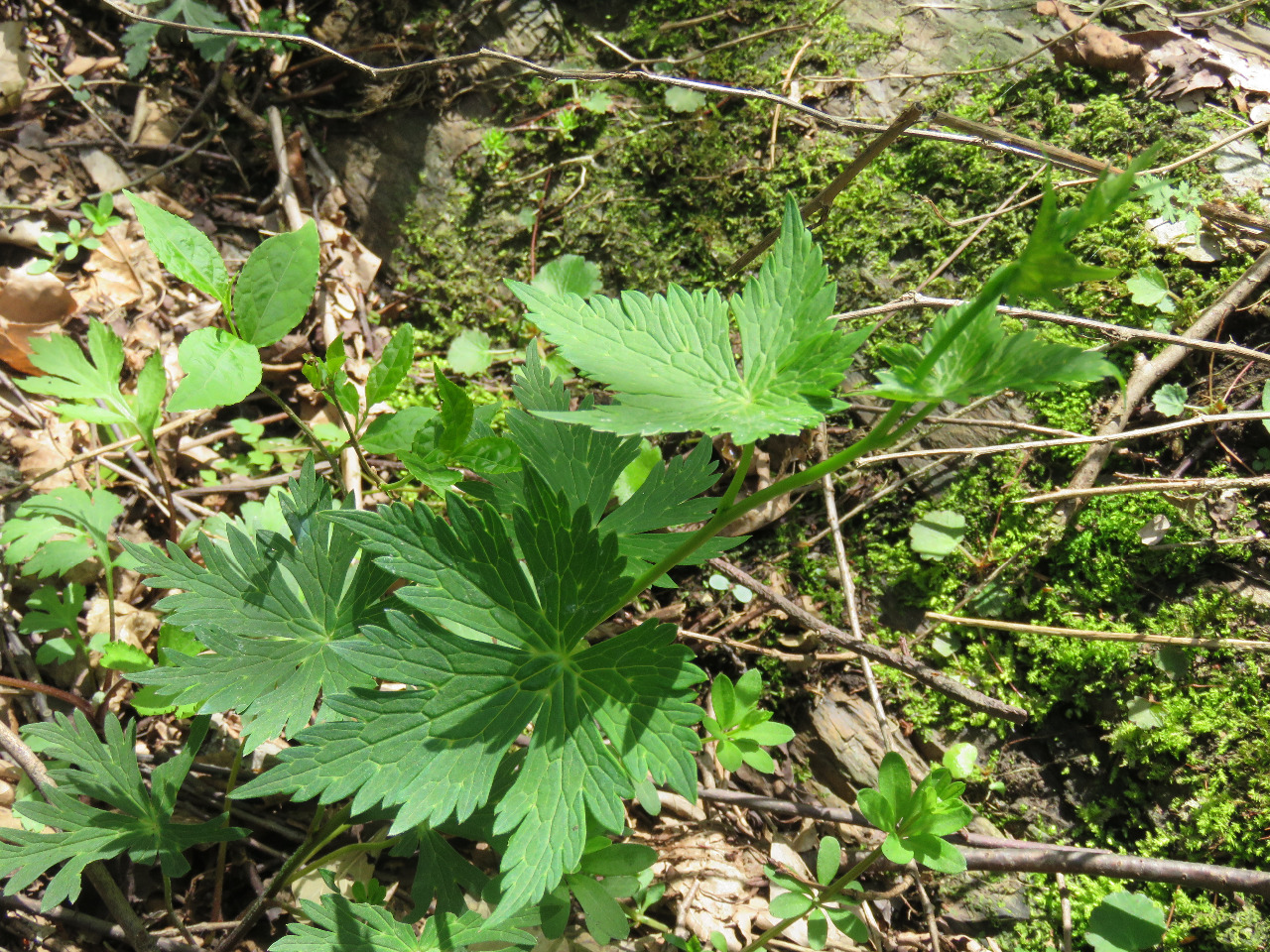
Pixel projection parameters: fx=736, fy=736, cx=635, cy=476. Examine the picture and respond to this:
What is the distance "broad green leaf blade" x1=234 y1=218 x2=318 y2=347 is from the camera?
73.9 inches

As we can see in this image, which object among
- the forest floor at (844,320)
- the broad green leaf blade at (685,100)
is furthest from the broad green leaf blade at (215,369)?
the broad green leaf blade at (685,100)

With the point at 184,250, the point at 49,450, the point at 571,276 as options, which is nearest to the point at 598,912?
the point at 184,250

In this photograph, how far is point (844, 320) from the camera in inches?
102

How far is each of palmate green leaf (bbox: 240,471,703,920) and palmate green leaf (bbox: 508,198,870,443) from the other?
0.96 ft

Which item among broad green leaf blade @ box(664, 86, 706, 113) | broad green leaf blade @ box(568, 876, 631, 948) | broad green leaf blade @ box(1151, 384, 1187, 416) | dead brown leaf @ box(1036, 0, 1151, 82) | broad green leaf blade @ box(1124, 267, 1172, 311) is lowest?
broad green leaf blade @ box(568, 876, 631, 948)

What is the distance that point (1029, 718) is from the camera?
88.7 inches

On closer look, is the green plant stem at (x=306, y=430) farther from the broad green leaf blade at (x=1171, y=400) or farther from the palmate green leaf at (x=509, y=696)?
the broad green leaf blade at (x=1171, y=400)

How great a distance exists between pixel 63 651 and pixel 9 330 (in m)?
1.35

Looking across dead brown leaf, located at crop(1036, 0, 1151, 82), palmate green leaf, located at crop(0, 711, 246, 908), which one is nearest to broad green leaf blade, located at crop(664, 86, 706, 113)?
dead brown leaf, located at crop(1036, 0, 1151, 82)

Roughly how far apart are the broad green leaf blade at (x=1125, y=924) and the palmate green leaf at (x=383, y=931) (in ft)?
5.08

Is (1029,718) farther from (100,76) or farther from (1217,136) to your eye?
(100,76)

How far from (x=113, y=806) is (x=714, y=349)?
6.17 feet

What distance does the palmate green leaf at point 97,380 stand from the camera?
227 centimetres

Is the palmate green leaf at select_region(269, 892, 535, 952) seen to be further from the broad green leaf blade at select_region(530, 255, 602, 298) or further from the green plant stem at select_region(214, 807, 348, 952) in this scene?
the broad green leaf blade at select_region(530, 255, 602, 298)
